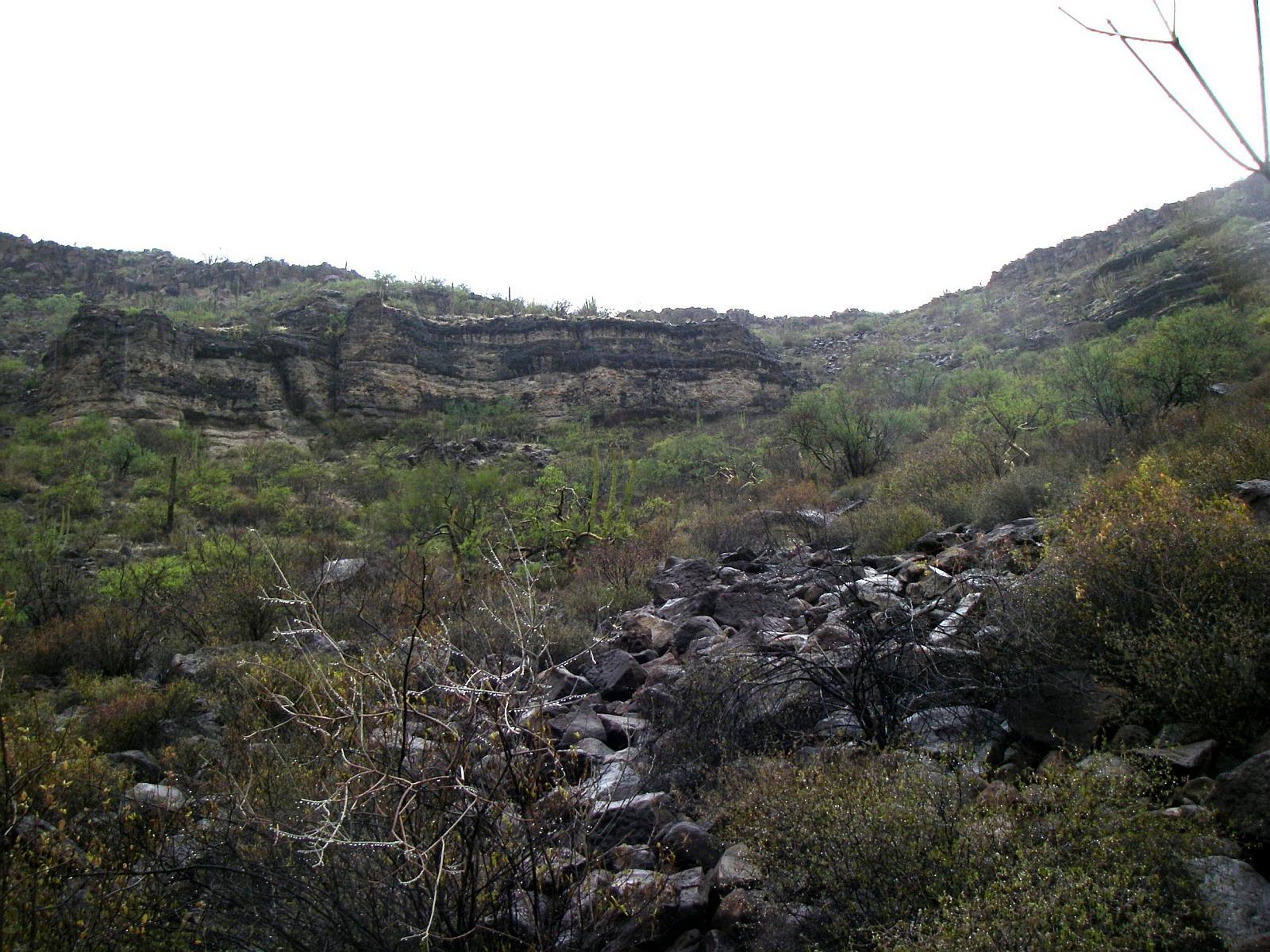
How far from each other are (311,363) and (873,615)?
116ft

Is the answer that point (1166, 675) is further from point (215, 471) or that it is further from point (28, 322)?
point (28, 322)

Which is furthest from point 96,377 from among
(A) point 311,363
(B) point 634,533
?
(B) point 634,533

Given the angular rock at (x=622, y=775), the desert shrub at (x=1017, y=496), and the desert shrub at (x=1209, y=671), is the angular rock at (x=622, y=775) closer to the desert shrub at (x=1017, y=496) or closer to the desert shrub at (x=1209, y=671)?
the desert shrub at (x=1209, y=671)

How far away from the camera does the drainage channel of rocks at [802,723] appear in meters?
2.67

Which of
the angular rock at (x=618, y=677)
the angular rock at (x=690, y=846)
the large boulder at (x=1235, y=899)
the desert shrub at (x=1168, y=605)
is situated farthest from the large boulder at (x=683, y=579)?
the large boulder at (x=1235, y=899)

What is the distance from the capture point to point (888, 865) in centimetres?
253

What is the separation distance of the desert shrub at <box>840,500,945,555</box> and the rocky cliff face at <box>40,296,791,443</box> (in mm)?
27681

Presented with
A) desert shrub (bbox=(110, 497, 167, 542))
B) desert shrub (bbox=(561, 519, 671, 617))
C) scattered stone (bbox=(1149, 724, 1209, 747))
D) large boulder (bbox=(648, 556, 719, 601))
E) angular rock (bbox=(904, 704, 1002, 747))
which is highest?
scattered stone (bbox=(1149, 724, 1209, 747))

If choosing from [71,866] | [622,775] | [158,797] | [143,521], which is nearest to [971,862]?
[622,775]

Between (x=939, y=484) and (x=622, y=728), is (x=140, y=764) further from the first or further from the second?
(x=939, y=484)

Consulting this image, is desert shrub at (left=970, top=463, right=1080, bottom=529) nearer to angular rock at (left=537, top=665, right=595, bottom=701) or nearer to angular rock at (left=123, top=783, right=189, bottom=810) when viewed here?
angular rock at (left=537, top=665, right=595, bottom=701)

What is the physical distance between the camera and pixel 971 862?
2.42 m

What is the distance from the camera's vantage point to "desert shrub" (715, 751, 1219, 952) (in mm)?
2064

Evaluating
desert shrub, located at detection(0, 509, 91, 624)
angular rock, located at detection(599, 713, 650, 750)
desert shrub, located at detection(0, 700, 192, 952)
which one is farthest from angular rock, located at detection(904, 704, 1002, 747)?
desert shrub, located at detection(0, 509, 91, 624)
